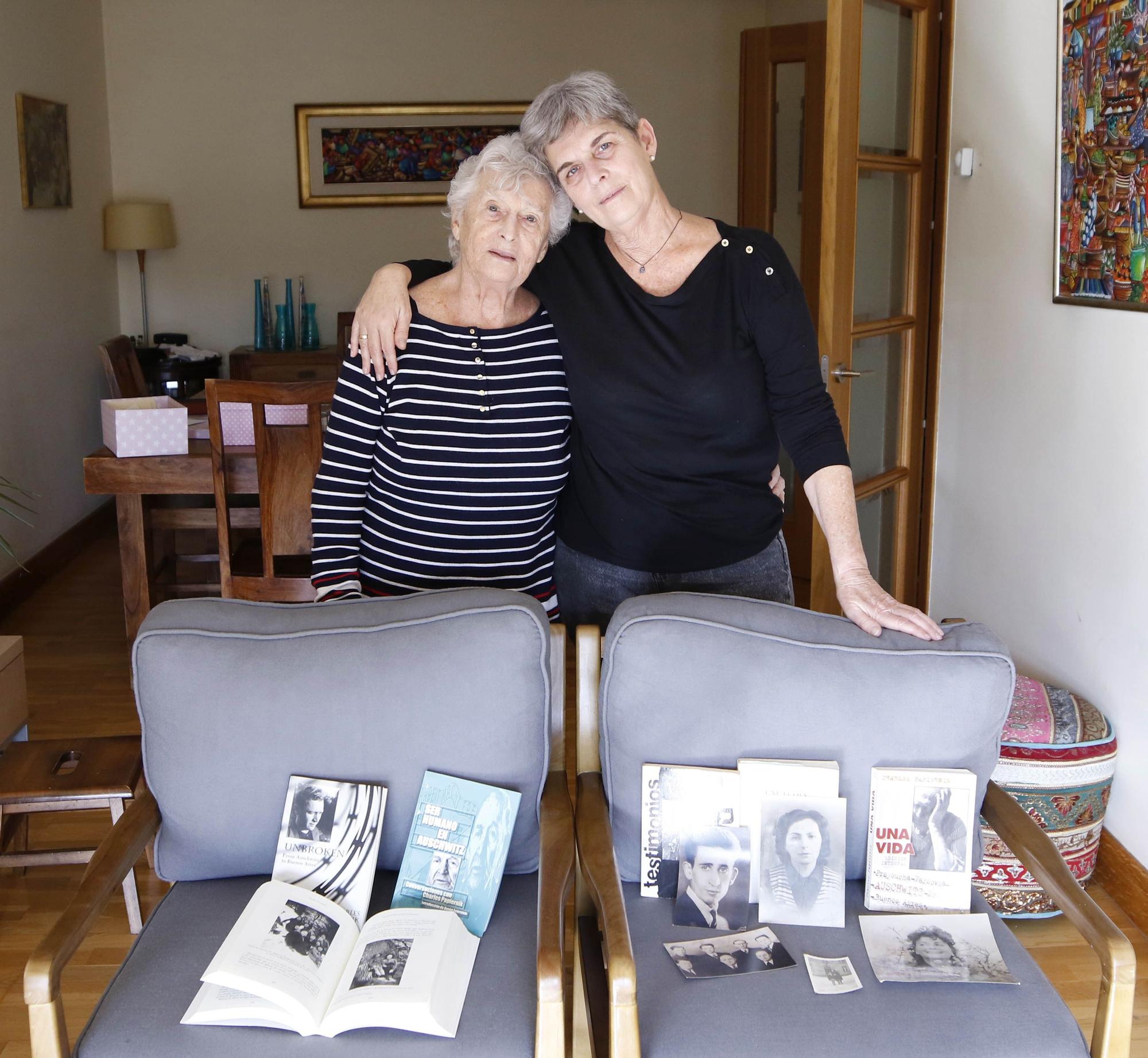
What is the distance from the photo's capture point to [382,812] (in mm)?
1631

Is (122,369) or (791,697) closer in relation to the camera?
(791,697)

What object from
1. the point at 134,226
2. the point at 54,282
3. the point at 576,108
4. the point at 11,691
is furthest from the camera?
the point at 134,226

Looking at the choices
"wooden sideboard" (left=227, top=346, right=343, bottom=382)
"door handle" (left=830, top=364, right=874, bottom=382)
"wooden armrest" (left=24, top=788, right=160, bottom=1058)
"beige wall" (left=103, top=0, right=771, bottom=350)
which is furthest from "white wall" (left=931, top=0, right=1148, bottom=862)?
"wooden sideboard" (left=227, top=346, right=343, bottom=382)

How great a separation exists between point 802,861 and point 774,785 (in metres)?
0.11

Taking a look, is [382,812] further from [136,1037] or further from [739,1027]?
[739,1027]

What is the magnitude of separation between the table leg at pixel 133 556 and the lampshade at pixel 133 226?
282 centimetres

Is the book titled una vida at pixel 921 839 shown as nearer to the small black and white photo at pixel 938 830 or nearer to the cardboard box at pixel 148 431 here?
the small black and white photo at pixel 938 830

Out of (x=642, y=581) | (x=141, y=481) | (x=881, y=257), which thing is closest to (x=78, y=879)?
(x=141, y=481)

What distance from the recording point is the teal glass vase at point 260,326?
6156 millimetres

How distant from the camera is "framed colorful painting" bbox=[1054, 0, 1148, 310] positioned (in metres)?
2.33

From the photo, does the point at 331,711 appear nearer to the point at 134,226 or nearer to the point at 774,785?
the point at 774,785

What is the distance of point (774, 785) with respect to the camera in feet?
5.29

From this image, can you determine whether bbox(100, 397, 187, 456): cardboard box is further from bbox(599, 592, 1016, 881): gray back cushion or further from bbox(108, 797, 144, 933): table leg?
A: bbox(599, 592, 1016, 881): gray back cushion

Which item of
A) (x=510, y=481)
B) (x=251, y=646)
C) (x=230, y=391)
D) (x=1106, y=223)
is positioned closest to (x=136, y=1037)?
(x=251, y=646)
